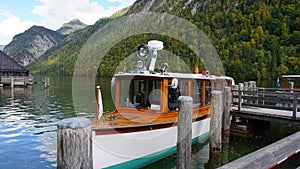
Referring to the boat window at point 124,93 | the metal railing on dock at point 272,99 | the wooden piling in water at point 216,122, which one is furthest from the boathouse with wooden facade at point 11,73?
the wooden piling in water at point 216,122

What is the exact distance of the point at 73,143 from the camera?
3830 millimetres

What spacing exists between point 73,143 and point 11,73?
2224 inches

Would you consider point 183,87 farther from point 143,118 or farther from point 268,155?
point 268,155

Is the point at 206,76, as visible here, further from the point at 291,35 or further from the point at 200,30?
the point at 200,30

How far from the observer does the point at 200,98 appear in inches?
534

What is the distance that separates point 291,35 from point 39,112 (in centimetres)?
9828

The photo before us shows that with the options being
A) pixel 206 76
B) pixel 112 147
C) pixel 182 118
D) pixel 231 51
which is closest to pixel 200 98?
pixel 206 76

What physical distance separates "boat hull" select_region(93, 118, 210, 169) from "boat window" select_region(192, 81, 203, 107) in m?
2.78

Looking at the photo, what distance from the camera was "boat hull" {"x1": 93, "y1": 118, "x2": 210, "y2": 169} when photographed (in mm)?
7993

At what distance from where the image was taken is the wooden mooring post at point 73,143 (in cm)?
381

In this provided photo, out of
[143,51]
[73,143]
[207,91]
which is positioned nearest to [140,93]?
[143,51]

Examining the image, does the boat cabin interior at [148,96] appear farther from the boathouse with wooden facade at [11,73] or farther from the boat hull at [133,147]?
the boathouse with wooden facade at [11,73]

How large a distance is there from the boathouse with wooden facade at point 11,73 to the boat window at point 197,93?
1731 inches

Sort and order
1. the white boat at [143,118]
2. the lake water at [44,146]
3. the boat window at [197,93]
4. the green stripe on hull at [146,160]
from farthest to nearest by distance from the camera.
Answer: the boat window at [197,93] → the lake water at [44,146] → the green stripe on hull at [146,160] → the white boat at [143,118]
